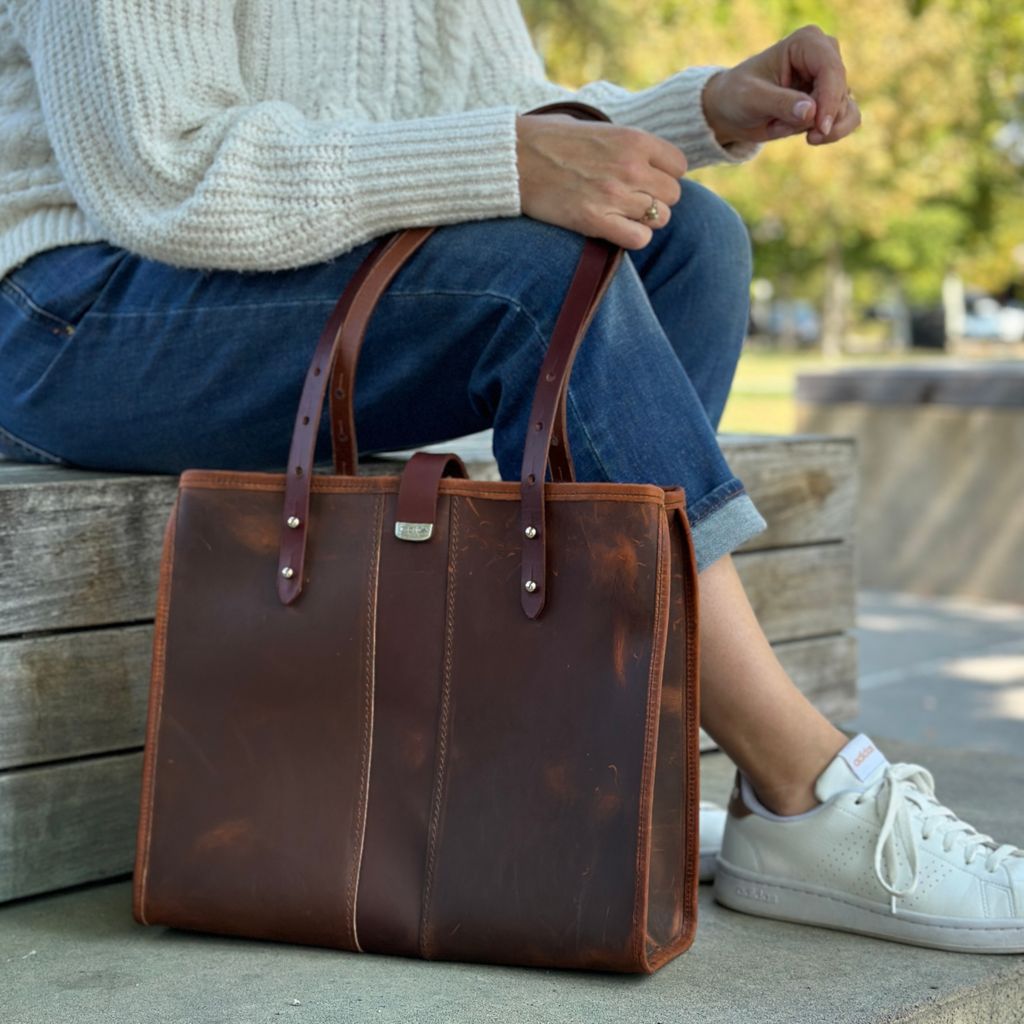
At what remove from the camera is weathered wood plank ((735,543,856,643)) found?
2.57 m

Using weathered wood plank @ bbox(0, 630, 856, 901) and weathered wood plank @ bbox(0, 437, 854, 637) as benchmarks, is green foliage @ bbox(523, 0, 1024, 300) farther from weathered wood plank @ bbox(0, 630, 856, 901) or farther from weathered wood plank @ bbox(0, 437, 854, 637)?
weathered wood plank @ bbox(0, 630, 856, 901)

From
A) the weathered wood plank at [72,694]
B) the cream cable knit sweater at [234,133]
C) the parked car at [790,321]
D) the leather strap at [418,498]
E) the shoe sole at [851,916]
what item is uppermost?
the parked car at [790,321]

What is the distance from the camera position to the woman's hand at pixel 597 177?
1.55m

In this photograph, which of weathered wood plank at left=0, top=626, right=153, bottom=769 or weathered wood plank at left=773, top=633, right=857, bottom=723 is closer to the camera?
weathered wood plank at left=0, top=626, right=153, bottom=769

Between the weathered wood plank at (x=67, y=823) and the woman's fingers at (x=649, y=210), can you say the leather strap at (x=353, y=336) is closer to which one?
the woman's fingers at (x=649, y=210)

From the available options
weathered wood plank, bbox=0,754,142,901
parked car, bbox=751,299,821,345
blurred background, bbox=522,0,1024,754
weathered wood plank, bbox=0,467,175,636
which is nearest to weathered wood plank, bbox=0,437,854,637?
weathered wood plank, bbox=0,467,175,636

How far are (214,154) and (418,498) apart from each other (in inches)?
18.8

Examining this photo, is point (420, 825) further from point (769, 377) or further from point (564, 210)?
point (769, 377)

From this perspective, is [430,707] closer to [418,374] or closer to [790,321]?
[418,374]

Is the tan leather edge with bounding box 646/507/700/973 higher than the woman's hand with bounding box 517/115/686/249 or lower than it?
lower

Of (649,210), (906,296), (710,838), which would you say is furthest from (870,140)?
(649,210)

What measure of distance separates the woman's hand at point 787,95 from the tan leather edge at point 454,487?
0.56m

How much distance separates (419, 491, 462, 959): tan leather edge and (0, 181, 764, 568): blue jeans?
163mm

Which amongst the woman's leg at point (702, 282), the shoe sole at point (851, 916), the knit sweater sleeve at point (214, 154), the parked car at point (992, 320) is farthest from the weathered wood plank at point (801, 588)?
the parked car at point (992, 320)
